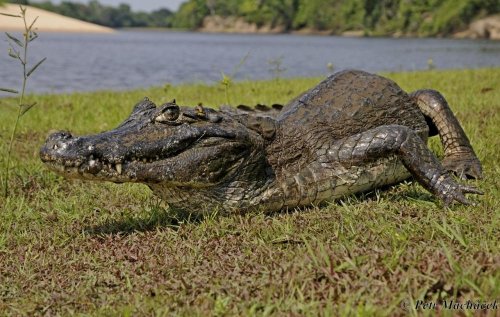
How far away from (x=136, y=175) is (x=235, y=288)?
89 cm

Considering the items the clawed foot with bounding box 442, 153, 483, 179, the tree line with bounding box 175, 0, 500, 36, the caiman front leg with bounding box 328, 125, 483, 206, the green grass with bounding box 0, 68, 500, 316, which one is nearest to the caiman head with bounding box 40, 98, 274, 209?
the green grass with bounding box 0, 68, 500, 316

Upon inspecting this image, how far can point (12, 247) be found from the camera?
129 inches

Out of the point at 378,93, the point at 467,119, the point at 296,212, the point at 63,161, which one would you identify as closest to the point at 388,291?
the point at 296,212

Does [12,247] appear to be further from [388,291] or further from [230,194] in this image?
[388,291]

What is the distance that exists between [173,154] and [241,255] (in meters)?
0.68

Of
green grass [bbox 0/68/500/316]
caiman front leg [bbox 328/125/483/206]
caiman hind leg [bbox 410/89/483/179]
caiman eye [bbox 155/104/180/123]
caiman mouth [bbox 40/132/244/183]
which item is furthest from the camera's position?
caiman hind leg [bbox 410/89/483/179]

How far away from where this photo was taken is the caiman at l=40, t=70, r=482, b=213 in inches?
118

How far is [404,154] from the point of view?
3.46m

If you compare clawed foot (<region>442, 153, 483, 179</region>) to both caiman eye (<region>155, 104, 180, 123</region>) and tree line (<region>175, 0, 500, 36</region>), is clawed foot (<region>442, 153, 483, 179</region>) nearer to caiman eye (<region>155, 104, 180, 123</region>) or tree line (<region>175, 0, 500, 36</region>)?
caiman eye (<region>155, 104, 180, 123</region>)

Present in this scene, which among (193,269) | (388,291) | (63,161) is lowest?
(193,269)

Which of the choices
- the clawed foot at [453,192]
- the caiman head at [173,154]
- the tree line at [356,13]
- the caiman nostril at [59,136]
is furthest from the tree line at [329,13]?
the caiman nostril at [59,136]

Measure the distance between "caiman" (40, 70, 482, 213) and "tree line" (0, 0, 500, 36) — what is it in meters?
46.3

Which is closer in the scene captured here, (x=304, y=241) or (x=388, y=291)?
(x=388, y=291)

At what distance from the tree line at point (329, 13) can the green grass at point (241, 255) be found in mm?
46869
